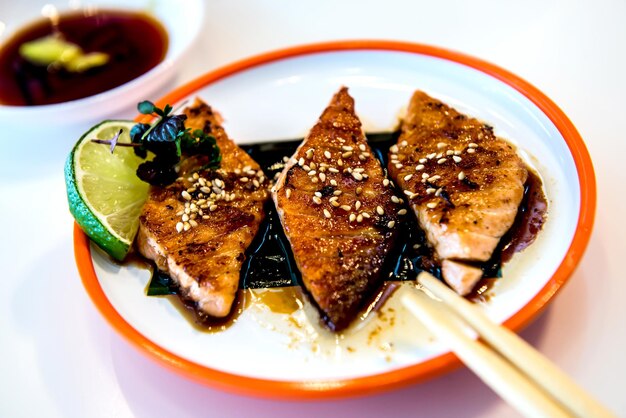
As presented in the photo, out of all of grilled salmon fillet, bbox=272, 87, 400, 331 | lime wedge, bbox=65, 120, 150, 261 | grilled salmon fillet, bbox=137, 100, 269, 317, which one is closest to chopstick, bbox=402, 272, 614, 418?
grilled salmon fillet, bbox=272, 87, 400, 331

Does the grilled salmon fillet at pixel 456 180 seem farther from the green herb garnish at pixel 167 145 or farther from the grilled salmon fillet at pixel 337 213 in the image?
the green herb garnish at pixel 167 145

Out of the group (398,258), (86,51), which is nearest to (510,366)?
(398,258)

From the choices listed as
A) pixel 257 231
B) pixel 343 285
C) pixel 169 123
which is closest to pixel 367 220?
pixel 343 285

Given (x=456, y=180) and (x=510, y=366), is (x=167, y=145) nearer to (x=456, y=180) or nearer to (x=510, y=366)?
(x=456, y=180)

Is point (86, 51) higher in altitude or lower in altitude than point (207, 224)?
lower

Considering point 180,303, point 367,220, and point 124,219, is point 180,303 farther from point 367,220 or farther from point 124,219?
Answer: point 367,220

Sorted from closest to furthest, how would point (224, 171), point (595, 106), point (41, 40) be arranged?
point (224, 171)
point (595, 106)
point (41, 40)

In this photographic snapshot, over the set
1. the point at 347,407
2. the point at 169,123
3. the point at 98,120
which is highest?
the point at 169,123
